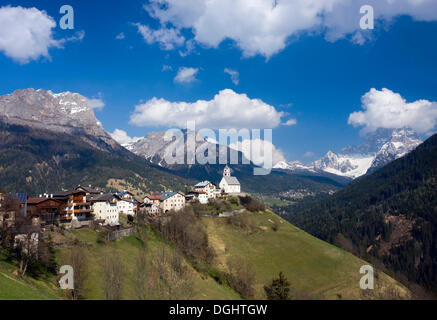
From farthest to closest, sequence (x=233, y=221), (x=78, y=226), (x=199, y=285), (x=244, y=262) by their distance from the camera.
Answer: (x=233, y=221)
(x=244, y=262)
(x=78, y=226)
(x=199, y=285)

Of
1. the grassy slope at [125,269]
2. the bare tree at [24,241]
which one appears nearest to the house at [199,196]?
the grassy slope at [125,269]

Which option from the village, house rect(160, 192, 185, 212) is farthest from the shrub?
the village

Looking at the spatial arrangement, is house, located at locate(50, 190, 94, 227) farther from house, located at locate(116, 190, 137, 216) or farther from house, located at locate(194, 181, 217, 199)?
house, located at locate(194, 181, 217, 199)

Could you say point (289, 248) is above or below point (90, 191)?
below

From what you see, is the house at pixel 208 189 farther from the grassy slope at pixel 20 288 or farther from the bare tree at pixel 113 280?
the grassy slope at pixel 20 288
